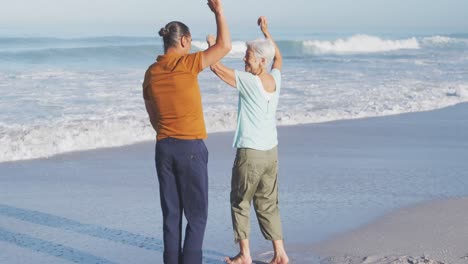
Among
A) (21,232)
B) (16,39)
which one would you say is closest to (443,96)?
(21,232)

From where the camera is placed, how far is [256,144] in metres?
4.72

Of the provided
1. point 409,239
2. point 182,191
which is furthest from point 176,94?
point 409,239

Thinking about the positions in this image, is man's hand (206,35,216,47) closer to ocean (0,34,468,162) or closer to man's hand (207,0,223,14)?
man's hand (207,0,223,14)

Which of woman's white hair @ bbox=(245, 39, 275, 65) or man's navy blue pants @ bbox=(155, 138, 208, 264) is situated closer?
man's navy blue pants @ bbox=(155, 138, 208, 264)

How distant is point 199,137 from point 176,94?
294 millimetres

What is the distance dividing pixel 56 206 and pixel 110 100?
7987mm

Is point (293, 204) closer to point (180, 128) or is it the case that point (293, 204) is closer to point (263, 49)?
point (263, 49)

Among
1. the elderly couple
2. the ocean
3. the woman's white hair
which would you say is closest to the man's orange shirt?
the elderly couple

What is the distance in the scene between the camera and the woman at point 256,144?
15.2 feet

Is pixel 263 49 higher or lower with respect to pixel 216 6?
lower

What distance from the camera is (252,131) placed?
186 inches

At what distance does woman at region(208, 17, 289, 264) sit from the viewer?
182 inches

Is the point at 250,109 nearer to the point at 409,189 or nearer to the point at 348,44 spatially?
the point at 409,189

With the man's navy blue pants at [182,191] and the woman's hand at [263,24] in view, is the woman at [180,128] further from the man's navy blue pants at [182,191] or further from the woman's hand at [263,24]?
the woman's hand at [263,24]
